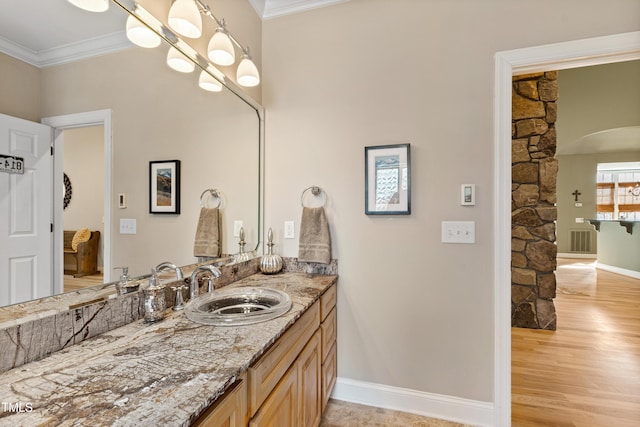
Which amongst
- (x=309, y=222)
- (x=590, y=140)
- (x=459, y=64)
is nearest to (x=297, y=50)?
(x=459, y=64)

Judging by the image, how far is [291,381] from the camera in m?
1.16

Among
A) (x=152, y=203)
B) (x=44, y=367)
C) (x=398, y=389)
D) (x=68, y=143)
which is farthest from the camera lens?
(x=398, y=389)

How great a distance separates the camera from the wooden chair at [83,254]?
37.7 inches

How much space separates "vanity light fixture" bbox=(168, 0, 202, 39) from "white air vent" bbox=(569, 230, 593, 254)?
8.99 m

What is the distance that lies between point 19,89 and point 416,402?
2316 mm

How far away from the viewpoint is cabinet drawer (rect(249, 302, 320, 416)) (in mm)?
893

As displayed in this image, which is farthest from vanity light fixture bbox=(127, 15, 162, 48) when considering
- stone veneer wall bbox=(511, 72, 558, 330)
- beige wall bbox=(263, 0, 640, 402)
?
stone veneer wall bbox=(511, 72, 558, 330)

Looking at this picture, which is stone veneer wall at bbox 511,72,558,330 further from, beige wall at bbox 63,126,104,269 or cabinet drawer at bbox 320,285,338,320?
beige wall at bbox 63,126,104,269

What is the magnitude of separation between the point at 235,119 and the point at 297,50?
688 millimetres

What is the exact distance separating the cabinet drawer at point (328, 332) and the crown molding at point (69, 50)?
1.54 metres

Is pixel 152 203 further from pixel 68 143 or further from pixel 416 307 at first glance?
pixel 416 307

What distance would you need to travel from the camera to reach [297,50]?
2.01 metres

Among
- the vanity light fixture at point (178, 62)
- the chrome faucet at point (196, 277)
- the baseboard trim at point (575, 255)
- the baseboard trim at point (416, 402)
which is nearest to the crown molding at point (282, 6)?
the vanity light fixture at point (178, 62)

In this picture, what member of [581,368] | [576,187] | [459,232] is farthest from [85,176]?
[576,187]
